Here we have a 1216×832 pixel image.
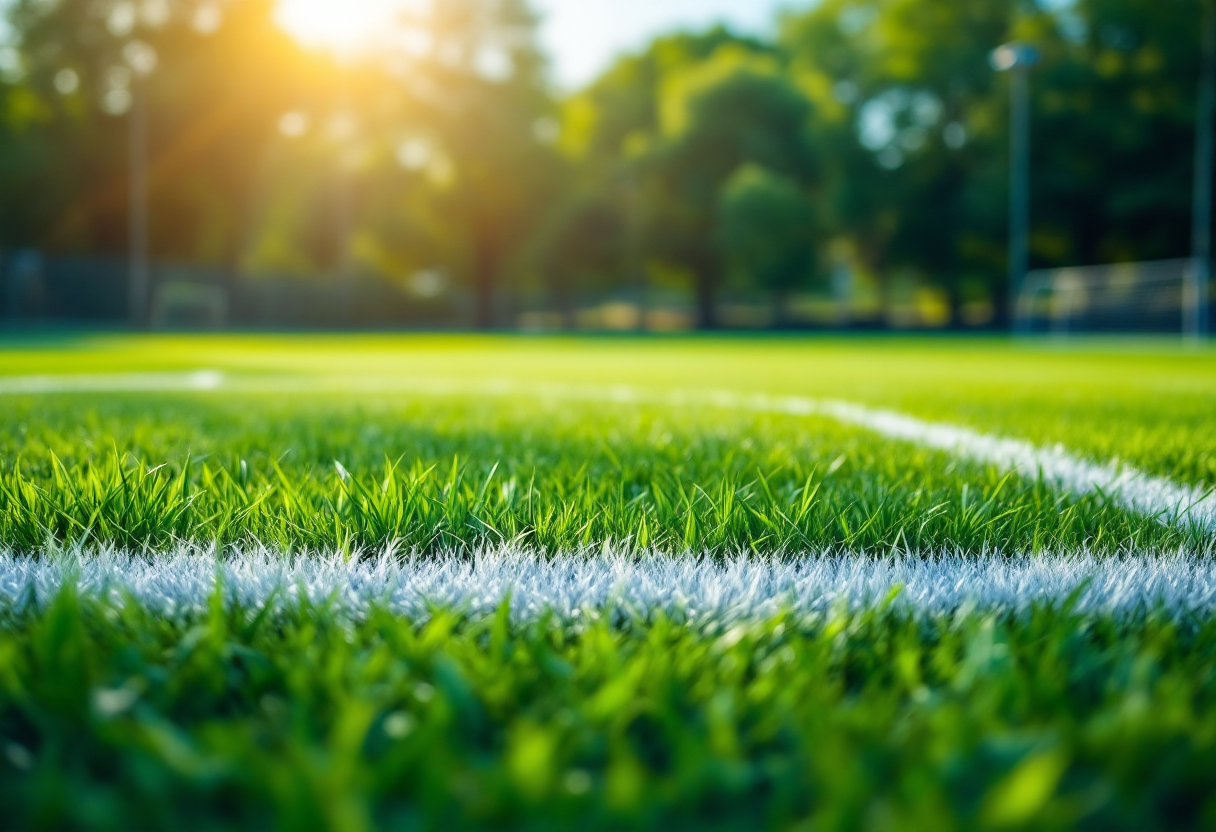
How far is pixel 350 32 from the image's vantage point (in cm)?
3750

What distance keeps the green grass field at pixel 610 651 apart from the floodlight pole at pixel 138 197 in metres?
30.9

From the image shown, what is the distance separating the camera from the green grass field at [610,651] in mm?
782

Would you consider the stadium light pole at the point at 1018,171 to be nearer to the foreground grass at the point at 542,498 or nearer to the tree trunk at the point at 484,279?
the tree trunk at the point at 484,279

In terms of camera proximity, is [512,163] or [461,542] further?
[512,163]

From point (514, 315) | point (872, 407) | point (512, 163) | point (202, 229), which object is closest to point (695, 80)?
point (512, 163)

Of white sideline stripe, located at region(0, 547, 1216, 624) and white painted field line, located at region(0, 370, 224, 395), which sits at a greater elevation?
white painted field line, located at region(0, 370, 224, 395)

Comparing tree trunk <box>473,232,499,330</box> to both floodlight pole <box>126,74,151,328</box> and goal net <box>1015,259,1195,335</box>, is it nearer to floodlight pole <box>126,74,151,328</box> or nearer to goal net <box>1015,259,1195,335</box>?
floodlight pole <box>126,74,151,328</box>

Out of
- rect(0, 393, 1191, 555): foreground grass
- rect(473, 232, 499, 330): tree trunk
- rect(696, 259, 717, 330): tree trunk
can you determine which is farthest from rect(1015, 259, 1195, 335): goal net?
rect(0, 393, 1191, 555): foreground grass

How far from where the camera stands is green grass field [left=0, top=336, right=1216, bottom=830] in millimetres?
782

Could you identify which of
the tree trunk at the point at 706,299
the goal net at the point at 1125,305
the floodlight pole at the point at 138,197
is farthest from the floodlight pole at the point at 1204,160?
the floodlight pole at the point at 138,197

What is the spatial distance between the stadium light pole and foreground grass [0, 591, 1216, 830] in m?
29.6

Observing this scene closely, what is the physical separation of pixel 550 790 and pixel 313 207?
4517cm

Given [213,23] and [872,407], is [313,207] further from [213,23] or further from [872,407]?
[872,407]

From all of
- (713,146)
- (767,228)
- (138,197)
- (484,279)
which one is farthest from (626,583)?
(484,279)
